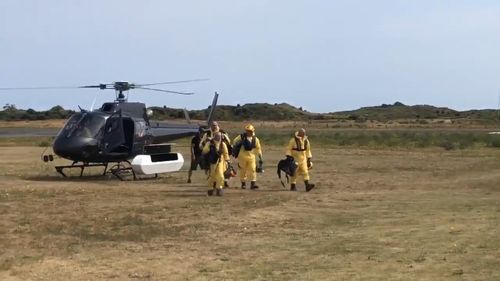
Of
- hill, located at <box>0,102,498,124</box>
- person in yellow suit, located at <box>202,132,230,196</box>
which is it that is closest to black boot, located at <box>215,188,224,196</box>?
person in yellow suit, located at <box>202,132,230,196</box>

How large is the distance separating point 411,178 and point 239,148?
657cm

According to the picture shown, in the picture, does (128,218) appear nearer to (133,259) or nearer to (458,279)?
(133,259)

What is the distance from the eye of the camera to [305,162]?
62.1ft

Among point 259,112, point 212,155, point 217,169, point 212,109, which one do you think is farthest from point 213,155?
point 259,112

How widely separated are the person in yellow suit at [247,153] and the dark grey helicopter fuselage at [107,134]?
188 inches

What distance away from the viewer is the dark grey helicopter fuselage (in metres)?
22.0

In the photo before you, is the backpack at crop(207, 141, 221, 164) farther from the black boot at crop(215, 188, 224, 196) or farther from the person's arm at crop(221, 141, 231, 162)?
the black boot at crop(215, 188, 224, 196)

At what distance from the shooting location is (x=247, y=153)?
1934 cm

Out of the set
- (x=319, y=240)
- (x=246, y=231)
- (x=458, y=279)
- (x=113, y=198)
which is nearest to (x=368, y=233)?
(x=319, y=240)

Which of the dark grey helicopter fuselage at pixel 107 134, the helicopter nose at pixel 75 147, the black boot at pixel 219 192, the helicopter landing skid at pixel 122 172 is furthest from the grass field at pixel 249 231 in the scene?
the helicopter landing skid at pixel 122 172

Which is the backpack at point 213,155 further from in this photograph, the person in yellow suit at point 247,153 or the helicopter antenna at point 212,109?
the helicopter antenna at point 212,109

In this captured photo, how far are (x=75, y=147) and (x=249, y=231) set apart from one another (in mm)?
10798

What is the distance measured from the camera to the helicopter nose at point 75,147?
2178cm

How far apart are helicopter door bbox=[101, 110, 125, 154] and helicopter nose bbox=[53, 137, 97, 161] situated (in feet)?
1.43
